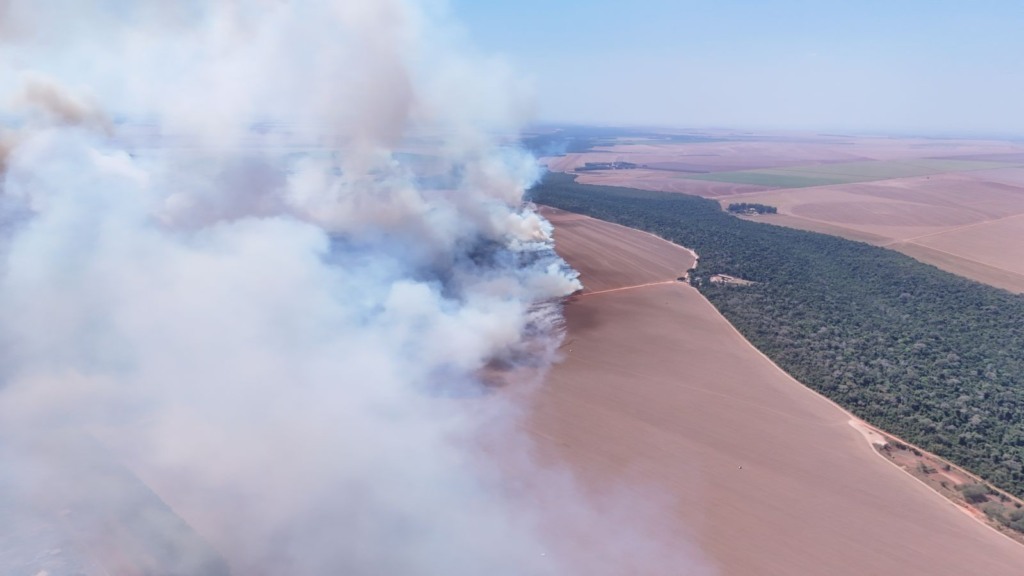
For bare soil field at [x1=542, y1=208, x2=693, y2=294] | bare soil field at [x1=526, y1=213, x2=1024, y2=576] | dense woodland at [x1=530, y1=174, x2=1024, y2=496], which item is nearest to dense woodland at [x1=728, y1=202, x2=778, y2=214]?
dense woodland at [x1=530, y1=174, x2=1024, y2=496]

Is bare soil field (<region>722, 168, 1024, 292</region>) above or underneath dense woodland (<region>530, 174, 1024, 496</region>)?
above

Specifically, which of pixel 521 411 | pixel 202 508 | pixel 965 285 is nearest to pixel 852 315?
pixel 965 285

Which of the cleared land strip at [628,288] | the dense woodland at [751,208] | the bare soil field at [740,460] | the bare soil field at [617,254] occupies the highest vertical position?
the dense woodland at [751,208]

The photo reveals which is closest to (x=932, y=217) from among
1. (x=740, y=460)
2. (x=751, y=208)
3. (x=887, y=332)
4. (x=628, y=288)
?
(x=751, y=208)

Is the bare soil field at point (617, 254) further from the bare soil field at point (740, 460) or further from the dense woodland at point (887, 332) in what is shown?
the bare soil field at point (740, 460)

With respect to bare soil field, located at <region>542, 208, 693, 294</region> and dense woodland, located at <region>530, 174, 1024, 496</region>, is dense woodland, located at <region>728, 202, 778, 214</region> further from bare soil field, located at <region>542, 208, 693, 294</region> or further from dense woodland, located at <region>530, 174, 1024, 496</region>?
bare soil field, located at <region>542, 208, 693, 294</region>

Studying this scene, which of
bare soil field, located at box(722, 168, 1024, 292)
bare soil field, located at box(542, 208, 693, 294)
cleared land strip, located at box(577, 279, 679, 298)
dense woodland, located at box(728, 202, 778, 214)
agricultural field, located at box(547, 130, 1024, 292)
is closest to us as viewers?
cleared land strip, located at box(577, 279, 679, 298)

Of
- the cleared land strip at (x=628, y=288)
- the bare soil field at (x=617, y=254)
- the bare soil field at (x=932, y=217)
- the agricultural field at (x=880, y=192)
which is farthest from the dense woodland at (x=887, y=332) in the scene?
the agricultural field at (x=880, y=192)
